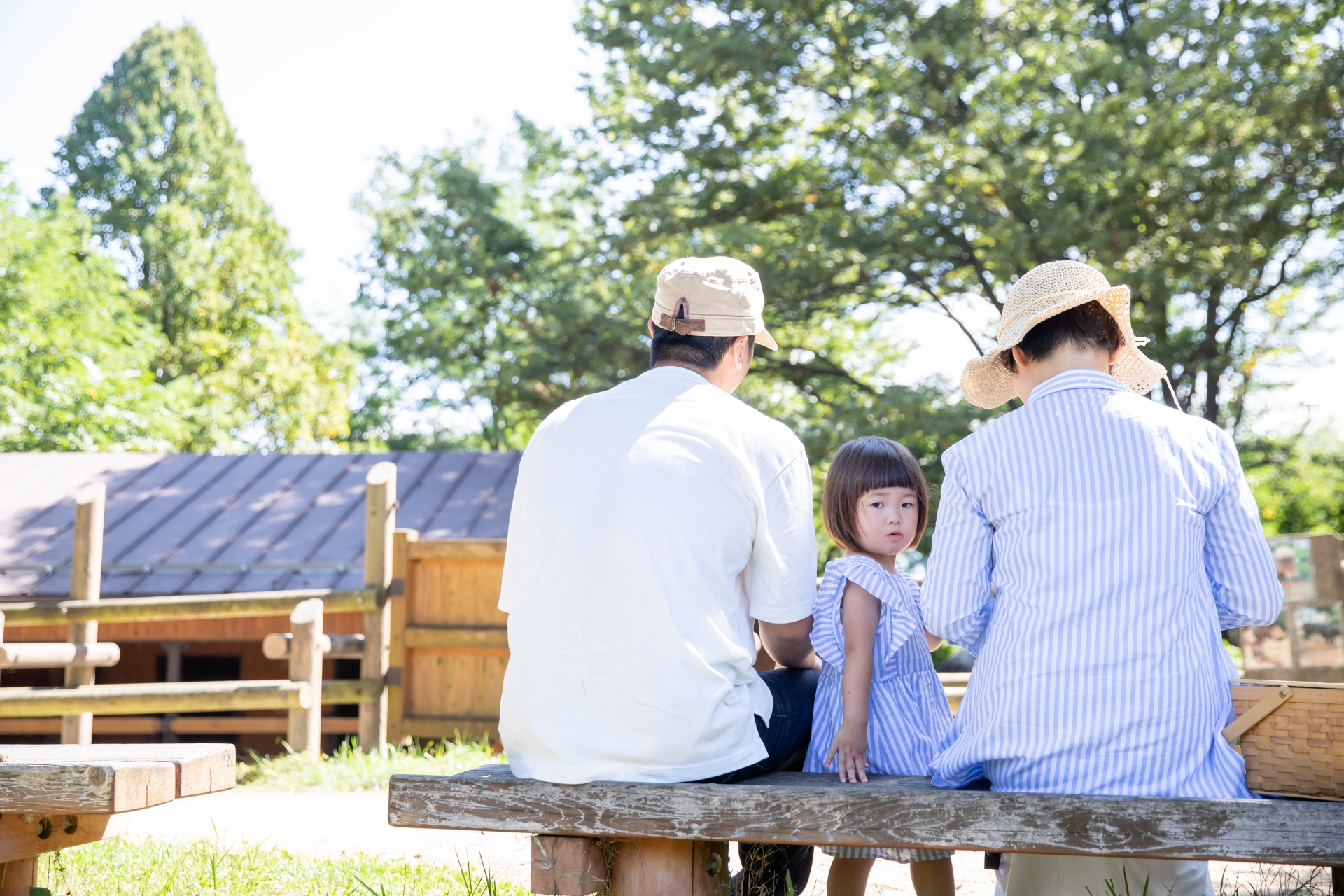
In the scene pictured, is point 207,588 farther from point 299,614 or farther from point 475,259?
point 475,259

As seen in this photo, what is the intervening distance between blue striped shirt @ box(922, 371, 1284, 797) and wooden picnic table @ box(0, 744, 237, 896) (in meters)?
1.72

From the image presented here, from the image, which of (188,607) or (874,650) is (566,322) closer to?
(188,607)

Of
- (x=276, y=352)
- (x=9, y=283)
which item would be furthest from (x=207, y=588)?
(x=276, y=352)

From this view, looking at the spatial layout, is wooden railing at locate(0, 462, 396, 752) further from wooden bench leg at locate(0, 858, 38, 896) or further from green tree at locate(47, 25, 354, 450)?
green tree at locate(47, 25, 354, 450)

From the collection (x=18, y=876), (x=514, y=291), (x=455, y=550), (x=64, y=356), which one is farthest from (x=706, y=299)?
(x=64, y=356)

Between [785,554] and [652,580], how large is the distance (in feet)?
1.09

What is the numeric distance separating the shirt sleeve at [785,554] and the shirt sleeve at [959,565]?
0.26m

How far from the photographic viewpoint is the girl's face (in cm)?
283

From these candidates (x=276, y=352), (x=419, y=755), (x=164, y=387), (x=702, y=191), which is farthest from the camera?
(x=276, y=352)

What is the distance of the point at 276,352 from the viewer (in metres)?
28.7

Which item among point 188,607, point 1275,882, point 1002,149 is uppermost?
point 1002,149

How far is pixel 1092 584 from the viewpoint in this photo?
2.10 meters

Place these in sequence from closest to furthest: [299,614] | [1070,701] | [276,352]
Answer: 1. [1070,701]
2. [299,614]
3. [276,352]

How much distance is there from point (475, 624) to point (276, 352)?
22.4m
